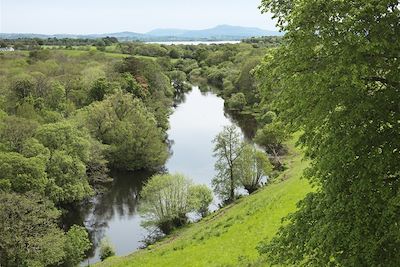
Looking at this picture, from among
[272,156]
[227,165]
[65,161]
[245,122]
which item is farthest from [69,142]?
[245,122]

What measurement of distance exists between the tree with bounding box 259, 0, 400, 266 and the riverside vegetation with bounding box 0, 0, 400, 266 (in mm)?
33

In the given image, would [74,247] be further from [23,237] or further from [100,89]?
[100,89]

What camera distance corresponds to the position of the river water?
39.2 metres

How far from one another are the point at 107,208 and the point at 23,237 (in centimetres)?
1558

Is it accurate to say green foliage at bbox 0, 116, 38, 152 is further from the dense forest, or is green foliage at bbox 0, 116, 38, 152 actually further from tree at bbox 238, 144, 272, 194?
tree at bbox 238, 144, 272, 194

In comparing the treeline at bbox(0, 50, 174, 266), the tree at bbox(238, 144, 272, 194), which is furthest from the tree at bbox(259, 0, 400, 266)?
the tree at bbox(238, 144, 272, 194)

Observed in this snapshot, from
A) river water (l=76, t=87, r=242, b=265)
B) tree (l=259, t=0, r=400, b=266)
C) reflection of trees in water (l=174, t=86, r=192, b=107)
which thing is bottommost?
reflection of trees in water (l=174, t=86, r=192, b=107)

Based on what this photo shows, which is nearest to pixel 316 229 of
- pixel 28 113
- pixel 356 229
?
pixel 356 229

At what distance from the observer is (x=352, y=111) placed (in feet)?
35.8

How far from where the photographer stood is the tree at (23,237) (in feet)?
94.3

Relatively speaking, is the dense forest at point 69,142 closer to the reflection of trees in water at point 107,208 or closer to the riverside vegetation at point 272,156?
the riverside vegetation at point 272,156

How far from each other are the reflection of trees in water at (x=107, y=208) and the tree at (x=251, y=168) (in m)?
10.9

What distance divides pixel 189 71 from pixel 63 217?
11956 cm

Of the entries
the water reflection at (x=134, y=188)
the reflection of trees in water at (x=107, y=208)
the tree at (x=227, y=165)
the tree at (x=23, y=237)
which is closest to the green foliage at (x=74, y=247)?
the tree at (x=23, y=237)
